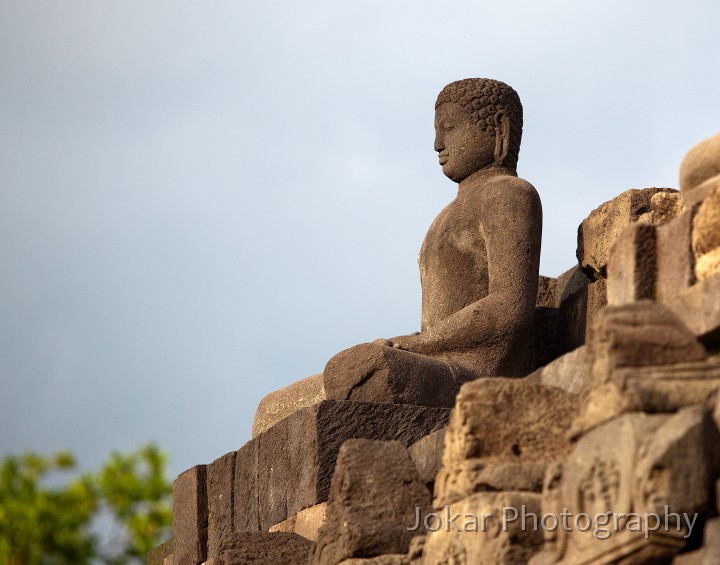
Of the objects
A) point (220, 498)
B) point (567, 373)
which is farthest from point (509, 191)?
point (567, 373)

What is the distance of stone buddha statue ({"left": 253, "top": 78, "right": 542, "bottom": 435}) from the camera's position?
991cm

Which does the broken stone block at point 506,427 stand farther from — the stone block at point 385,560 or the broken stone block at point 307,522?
the broken stone block at point 307,522

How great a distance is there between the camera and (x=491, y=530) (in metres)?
7.26

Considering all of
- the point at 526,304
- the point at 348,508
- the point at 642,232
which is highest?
the point at 526,304

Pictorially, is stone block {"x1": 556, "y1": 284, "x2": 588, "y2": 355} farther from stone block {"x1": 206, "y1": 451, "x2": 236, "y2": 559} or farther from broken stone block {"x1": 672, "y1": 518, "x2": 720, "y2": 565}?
broken stone block {"x1": 672, "y1": 518, "x2": 720, "y2": 565}

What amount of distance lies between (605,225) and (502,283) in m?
0.77

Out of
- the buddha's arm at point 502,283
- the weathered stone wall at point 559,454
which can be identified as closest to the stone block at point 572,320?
the weathered stone wall at point 559,454

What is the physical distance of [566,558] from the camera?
6711 mm

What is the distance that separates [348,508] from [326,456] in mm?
1031

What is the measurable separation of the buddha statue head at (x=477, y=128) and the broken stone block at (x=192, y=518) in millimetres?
2284

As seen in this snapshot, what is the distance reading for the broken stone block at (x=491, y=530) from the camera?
7.18 metres

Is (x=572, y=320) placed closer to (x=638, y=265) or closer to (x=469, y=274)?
(x=469, y=274)

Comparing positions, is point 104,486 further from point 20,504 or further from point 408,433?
point 408,433

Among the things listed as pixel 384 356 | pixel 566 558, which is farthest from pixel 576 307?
pixel 566 558
